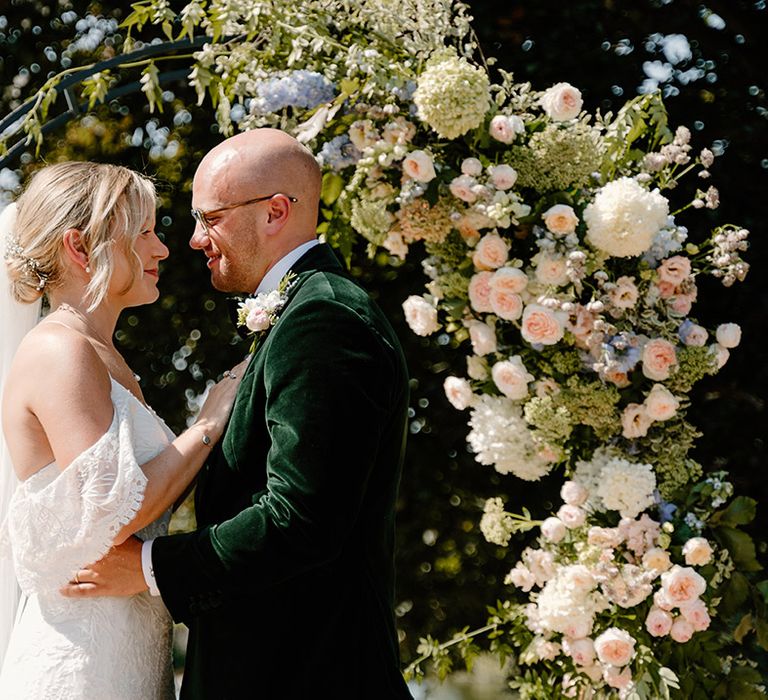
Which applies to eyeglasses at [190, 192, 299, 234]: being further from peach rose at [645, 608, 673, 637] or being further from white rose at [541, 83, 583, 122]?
peach rose at [645, 608, 673, 637]

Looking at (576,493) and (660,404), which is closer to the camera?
(660,404)

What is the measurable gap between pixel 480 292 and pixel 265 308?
156 cm

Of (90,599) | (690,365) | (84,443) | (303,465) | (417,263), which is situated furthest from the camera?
(417,263)

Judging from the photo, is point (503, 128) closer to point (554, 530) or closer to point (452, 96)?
point (452, 96)

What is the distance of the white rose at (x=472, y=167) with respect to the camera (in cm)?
387

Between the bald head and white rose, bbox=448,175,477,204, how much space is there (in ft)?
3.73

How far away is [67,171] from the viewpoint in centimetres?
286

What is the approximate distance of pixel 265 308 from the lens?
2.61m

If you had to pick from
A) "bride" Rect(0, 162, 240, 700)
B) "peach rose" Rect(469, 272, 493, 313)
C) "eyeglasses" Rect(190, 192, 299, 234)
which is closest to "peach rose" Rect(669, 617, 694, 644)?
"peach rose" Rect(469, 272, 493, 313)

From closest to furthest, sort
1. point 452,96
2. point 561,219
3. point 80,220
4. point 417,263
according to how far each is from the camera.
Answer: point 80,220
point 452,96
point 561,219
point 417,263

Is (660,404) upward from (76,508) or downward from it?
downward

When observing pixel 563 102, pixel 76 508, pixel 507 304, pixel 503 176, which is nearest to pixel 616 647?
pixel 507 304

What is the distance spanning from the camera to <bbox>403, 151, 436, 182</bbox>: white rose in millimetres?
3811

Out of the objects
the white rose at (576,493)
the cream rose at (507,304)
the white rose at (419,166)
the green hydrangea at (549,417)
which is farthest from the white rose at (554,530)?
the white rose at (419,166)
